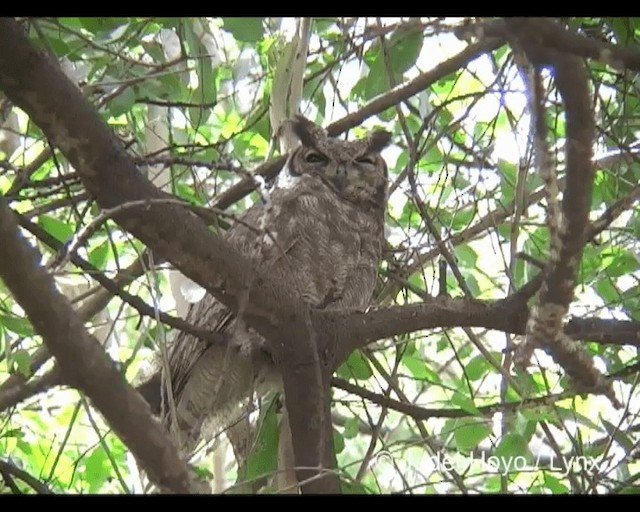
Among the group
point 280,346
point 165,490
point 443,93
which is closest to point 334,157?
point 443,93

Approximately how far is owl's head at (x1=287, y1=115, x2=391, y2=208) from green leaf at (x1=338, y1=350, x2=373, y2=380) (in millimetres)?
687

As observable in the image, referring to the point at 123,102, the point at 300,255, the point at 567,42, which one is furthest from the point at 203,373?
the point at 567,42

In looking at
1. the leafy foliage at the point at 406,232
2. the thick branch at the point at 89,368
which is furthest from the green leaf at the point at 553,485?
the thick branch at the point at 89,368

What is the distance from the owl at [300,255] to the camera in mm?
2633

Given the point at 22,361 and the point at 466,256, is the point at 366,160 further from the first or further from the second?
the point at 22,361

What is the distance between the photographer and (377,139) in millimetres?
3219

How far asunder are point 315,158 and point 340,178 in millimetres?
110

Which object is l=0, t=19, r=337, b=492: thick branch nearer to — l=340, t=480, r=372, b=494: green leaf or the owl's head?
l=340, t=480, r=372, b=494: green leaf

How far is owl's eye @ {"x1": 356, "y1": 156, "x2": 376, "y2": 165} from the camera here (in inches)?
125

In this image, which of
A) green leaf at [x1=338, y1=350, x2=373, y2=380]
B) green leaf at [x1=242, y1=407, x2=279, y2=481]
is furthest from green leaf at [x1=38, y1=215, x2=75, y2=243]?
green leaf at [x1=338, y1=350, x2=373, y2=380]

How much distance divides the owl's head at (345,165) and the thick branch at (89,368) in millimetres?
1914

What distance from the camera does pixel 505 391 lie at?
Result: 2355 millimetres

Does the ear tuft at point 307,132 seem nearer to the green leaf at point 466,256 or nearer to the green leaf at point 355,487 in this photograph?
the green leaf at point 466,256
